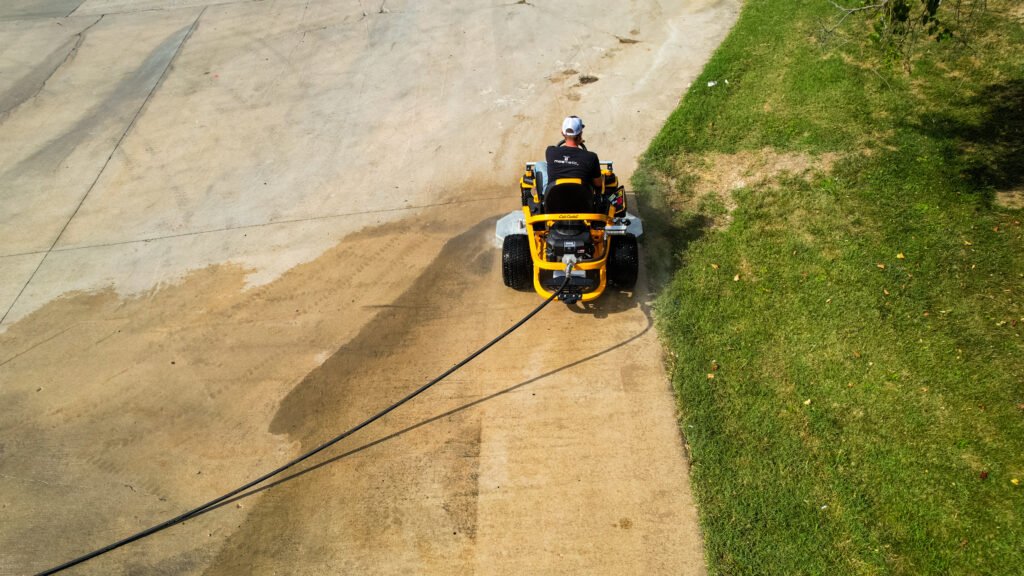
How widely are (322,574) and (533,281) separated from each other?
3.87 meters

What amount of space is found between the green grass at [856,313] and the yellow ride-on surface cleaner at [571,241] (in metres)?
0.74

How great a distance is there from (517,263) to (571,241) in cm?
85

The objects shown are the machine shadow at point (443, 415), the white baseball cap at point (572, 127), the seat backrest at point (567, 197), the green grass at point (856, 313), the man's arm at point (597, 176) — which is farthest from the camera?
the white baseball cap at point (572, 127)

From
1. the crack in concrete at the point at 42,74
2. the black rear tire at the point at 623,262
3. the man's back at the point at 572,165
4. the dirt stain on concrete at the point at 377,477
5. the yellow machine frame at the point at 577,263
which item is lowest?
the dirt stain on concrete at the point at 377,477

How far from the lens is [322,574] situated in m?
5.61

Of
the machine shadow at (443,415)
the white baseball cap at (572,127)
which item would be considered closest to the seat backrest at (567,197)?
the white baseball cap at (572,127)

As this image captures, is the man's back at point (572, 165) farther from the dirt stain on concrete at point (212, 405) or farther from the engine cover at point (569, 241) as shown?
the dirt stain on concrete at point (212, 405)

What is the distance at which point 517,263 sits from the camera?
25.1ft

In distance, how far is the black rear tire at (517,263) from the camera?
7.67 m

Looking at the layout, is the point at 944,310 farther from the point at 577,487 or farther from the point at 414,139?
the point at 414,139

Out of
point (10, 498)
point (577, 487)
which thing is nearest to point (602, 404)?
point (577, 487)

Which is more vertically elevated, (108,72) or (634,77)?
(108,72)

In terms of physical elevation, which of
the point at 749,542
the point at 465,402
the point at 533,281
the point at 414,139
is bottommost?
the point at 749,542

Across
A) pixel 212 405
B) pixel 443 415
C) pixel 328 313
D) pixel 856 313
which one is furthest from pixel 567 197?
pixel 212 405
